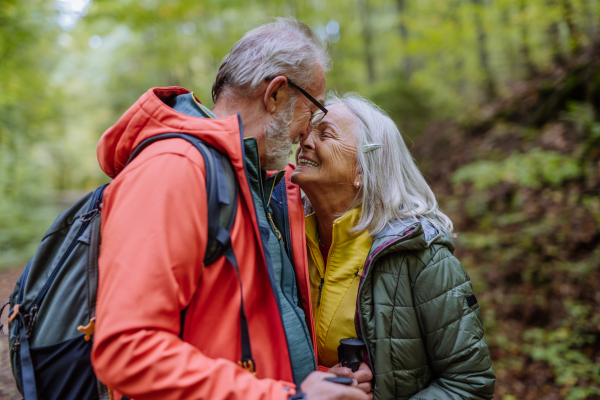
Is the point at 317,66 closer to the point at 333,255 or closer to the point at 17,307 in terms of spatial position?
the point at 333,255

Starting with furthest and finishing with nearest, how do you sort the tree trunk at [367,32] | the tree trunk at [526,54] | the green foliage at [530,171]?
1. the tree trunk at [367,32]
2. the tree trunk at [526,54]
3. the green foliage at [530,171]

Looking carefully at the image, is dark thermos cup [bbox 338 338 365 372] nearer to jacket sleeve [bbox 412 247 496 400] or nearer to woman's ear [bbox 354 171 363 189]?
jacket sleeve [bbox 412 247 496 400]

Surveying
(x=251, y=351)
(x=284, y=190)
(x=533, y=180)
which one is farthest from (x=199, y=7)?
(x=251, y=351)

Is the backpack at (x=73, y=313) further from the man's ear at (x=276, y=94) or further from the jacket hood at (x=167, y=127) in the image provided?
the man's ear at (x=276, y=94)

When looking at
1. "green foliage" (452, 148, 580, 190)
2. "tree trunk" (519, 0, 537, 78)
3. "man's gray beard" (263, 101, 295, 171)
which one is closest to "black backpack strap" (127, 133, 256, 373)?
"man's gray beard" (263, 101, 295, 171)

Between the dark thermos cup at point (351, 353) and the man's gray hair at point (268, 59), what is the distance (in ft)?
4.28

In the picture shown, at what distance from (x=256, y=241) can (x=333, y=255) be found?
0.84 meters

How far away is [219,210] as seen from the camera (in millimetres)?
1316

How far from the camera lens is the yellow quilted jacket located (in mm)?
2012

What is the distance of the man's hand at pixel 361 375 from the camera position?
5.62 ft

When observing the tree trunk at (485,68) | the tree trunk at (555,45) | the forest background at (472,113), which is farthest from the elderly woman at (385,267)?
the tree trunk at (485,68)

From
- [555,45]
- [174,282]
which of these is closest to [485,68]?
[555,45]

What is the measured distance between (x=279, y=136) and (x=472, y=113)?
10.1 meters

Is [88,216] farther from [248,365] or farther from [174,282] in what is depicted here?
[248,365]
